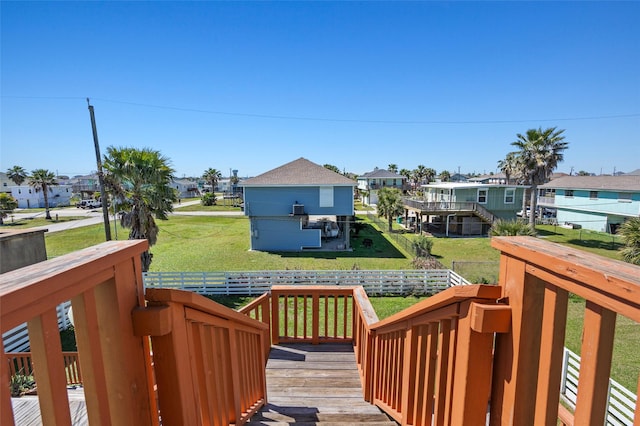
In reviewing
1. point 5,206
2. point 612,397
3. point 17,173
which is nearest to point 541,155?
point 612,397

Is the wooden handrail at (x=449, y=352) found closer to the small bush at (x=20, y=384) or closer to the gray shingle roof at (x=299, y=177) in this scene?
the small bush at (x=20, y=384)

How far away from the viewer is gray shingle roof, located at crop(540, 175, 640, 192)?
71.0ft

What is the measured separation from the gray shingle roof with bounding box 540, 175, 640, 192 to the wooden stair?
26.9 meters

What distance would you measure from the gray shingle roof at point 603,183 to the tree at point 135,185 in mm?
28522

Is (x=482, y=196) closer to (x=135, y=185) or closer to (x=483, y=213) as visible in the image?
(x=483, y=213)

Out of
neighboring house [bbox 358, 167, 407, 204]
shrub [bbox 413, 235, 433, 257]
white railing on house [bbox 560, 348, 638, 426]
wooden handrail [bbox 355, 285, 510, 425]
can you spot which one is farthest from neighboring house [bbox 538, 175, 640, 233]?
wooden handrail [bbox 355, 285, 510, 425]

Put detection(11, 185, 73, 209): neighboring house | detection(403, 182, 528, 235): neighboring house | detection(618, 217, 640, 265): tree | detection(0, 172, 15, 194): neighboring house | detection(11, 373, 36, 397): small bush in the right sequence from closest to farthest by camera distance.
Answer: detection(11, 373, 36, 397): small bush < detection(618, 217, 640, 265): tree < detection(403, 182, 528, 235): neighboring house < detection(11, 185, 73, 209): neighboring house < detection(0, 172, 15, 194): neighboring house

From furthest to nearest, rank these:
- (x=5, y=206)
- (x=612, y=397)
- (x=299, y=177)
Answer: (x=5, y=206), (x=299, y=177), (x=612, y=397)

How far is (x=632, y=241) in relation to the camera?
27.6 feet

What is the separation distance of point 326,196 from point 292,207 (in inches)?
78.4

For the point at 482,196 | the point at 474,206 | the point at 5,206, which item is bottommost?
the point at 474,206

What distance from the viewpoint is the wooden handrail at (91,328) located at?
2.49 feet

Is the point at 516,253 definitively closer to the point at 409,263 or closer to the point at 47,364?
the point at 47,364

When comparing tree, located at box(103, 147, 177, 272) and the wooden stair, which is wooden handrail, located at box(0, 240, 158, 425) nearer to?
the wooden stair
